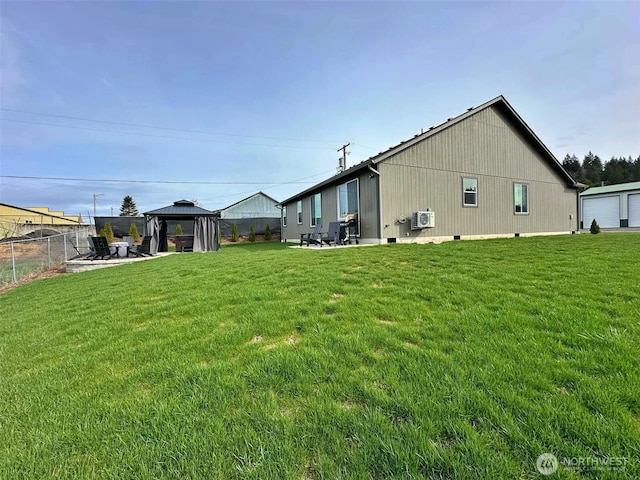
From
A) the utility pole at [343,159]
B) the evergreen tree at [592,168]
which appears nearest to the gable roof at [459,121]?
the utility pole at [343,159]

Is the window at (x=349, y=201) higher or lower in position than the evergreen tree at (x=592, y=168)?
lower

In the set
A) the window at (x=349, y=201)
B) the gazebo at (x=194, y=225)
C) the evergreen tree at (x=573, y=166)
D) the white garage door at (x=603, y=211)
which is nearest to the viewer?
the window at (x=349, y=201)

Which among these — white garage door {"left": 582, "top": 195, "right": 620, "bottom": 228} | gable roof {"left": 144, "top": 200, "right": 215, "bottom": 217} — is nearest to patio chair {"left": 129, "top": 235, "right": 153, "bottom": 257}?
gable roof {"left": 144, "top": 200, "right": 215, "bottom": 217}

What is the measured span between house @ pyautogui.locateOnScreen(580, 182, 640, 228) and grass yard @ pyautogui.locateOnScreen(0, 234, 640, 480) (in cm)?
2813

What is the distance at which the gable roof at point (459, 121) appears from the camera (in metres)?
10.1

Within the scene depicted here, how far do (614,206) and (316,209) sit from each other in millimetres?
27155

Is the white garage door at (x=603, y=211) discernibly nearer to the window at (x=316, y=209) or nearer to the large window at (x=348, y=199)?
the window at (x=316, y=209)

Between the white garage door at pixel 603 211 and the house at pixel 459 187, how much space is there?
48.7ft

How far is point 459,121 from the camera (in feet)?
38.3

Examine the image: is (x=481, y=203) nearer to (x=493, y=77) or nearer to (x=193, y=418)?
(x=493, y=77)

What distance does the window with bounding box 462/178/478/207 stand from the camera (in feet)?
39.1

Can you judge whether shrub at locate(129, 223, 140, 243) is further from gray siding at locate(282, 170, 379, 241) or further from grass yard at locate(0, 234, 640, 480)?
grass yard at locate(0, 234, 640, 480)

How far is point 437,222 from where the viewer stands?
36.7 feet

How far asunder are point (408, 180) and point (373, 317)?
8.40m
